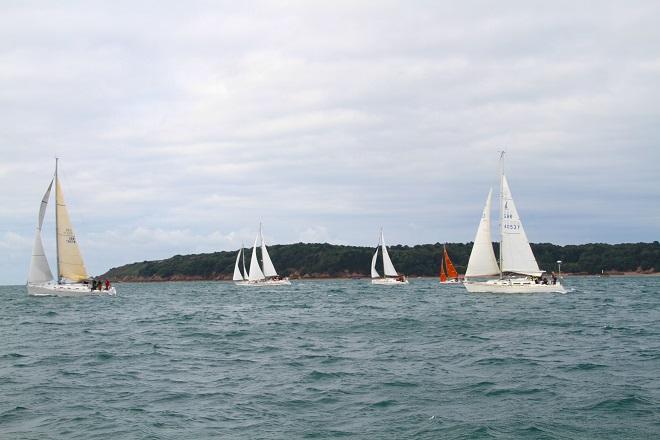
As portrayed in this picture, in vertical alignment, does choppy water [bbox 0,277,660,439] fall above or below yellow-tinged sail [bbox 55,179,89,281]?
below

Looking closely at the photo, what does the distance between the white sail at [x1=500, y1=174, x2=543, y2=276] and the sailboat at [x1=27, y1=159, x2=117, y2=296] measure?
126ft

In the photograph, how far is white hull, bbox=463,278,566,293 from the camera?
54.0 meters

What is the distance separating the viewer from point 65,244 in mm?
61312

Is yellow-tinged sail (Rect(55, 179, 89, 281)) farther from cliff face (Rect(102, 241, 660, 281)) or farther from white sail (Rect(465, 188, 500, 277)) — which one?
cliff face (Rect(102, 241, 660, 281))

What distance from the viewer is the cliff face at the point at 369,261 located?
16350cm

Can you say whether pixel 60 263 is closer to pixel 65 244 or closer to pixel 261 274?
pixel 65 244

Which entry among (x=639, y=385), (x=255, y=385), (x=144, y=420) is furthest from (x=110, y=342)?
(x=639, y=385)

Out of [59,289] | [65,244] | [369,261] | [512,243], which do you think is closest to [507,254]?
[512,243]

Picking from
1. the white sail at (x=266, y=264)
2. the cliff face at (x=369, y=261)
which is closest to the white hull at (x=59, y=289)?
the white sail at (x=266, y=264)

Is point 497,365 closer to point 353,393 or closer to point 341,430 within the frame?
point 353,393

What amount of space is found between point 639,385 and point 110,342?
67.7 feet

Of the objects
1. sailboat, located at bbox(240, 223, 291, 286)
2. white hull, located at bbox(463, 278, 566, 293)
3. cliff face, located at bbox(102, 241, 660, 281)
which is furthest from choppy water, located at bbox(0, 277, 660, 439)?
cliff face, located at bbox(102, 241, 660, 281)

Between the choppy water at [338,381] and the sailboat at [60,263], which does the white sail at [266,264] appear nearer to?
the sailboat at [60,263]

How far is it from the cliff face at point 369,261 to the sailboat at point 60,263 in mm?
114231
